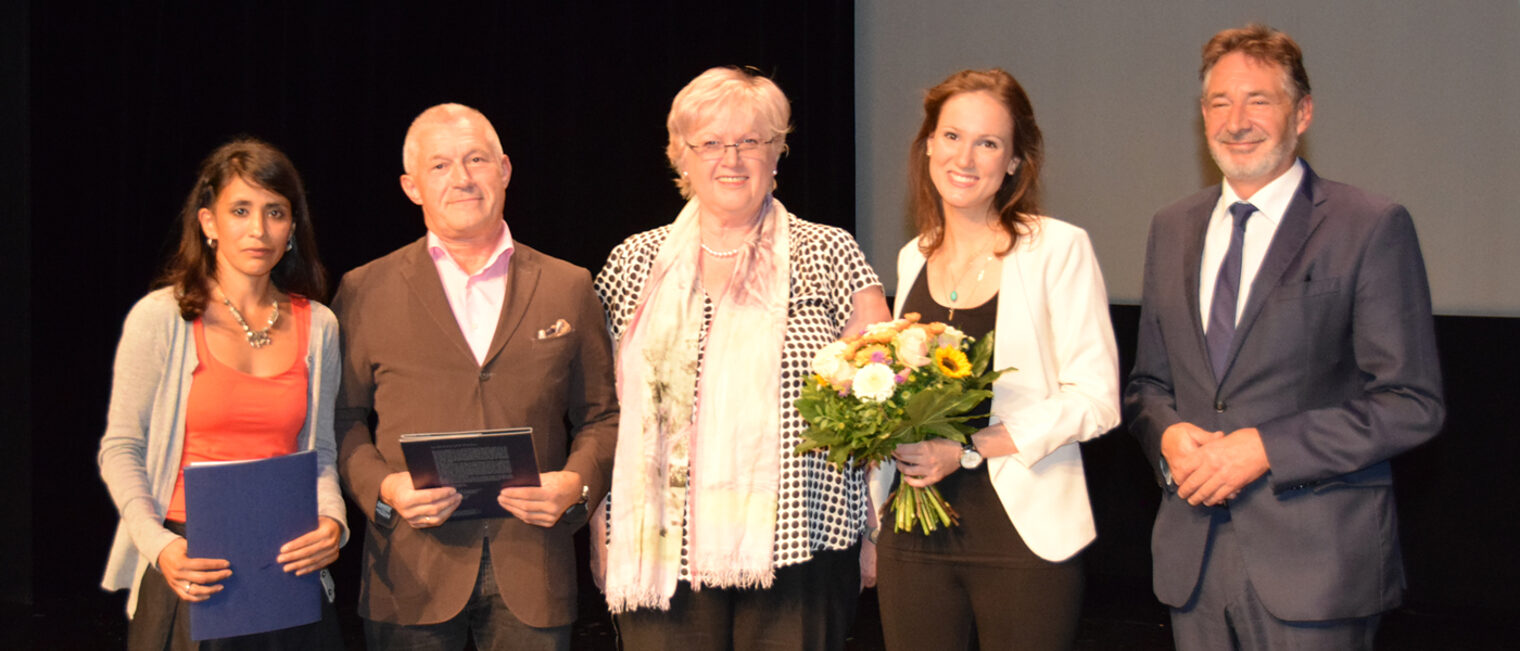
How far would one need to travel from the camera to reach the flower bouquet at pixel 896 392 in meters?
2.22

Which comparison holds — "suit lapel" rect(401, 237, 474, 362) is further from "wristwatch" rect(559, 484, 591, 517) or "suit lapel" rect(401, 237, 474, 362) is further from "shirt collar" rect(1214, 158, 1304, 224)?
"shirt collar" rect(1214, 158, 1304, 224)

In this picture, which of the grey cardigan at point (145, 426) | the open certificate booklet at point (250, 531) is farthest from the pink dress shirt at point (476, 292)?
the grey cardigan at point (145, 426)

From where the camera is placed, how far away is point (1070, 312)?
2389mm

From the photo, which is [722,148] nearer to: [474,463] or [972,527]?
[474,463]

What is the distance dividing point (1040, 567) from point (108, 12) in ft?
15.0

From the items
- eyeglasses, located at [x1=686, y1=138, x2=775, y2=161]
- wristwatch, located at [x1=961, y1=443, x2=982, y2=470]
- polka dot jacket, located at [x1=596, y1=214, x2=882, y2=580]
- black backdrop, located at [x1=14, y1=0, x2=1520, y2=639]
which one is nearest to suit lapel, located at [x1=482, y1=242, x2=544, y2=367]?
polka dot jacket, located at [x1=596, y1=214, x2=882, y2=580]

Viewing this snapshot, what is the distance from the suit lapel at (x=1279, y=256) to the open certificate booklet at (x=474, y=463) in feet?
4.49

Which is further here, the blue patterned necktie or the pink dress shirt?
the pink dress shirt

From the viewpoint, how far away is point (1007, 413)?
94.0 inches

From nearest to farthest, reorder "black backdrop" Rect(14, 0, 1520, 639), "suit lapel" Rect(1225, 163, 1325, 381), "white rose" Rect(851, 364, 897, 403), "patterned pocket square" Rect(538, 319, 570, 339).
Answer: "white rose" Rect(851, 364, 897, 403) < "suit lapel" Rect(1225, 163, 1325, 381) < "patterned pocket square" Rect(538, 319, 570, 339) < "black backdrop" Rect(14, 0, 1520, 639)

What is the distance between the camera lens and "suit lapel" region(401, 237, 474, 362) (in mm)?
2500

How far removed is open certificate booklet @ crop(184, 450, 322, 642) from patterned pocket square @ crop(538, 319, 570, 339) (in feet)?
1.68

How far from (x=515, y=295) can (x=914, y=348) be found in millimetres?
866

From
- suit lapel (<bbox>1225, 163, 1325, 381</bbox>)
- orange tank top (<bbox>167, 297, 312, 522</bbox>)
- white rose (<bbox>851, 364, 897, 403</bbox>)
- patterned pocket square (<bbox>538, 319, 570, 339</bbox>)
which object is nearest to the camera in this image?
white rose (<bbox>851, 364, 897, 403</bbox>)
